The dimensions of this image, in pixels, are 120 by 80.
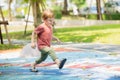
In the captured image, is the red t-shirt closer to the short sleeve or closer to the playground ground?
the short sleeve

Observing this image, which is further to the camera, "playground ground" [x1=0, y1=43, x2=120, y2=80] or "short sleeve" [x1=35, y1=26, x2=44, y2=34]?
"short sleeve" [x1=35, y1=26, x2=44, y2=34]

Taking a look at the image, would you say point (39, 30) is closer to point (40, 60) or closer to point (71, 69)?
point (40, 60)

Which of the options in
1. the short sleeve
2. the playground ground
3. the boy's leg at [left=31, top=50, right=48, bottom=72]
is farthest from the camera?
the boy's leg at [left=31, top=50, right=48, bottom=72]

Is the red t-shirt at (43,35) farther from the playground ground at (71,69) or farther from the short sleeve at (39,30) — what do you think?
the playground ground at (71,69)

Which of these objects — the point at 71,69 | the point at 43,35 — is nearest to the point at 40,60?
the point at 43,35

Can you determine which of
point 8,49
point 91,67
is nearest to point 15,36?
point 8,49

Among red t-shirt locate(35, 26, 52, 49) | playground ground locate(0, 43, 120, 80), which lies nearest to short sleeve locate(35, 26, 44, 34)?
red t-shirt locate(35, 26, 52, 49)

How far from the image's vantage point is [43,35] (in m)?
10.2

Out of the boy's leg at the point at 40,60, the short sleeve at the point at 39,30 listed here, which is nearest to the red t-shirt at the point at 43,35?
the short sleeve at the point at 39,30

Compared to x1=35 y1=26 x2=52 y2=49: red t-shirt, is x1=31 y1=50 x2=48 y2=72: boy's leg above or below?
below

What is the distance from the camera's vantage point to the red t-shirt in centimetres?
1023

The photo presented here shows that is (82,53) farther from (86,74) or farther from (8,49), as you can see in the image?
(86,74)

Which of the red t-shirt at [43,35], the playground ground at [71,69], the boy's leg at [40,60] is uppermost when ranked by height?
the red t-shirt at [43,35]

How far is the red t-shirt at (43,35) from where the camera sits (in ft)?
33.6
